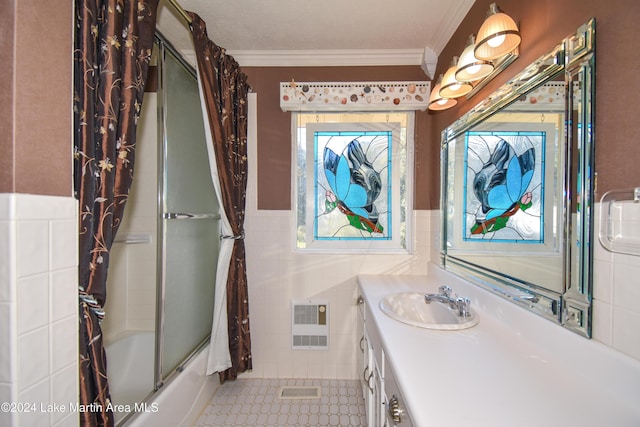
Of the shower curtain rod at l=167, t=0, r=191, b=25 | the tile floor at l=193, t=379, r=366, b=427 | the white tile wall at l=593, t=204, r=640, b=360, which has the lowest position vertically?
the tile floor at l=193, t=379, r=366, b=427

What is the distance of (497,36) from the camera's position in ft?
3.64

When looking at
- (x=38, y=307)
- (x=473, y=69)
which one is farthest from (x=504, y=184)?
(x=38, y=307)

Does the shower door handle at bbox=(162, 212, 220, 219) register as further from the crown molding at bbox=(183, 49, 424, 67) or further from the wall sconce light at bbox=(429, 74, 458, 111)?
the wall sconce light at bbox=(429, 74, 458, 111)

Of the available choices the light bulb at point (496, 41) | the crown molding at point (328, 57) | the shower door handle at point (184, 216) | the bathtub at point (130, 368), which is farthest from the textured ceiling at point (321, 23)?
the bathtub at point (130, 368)

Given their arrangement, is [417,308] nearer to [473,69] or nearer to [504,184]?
[504,184]

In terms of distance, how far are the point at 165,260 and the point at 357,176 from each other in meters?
1.44

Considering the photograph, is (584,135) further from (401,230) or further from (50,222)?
(50,222)

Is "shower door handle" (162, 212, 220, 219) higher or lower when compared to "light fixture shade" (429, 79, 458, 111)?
lower

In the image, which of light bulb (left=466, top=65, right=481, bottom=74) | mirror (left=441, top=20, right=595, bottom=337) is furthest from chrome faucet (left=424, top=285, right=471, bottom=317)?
light bulb (left=466, top=65, right=481, bottom=74)

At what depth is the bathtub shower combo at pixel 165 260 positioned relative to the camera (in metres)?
1.55

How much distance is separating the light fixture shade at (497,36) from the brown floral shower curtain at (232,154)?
1415 mm

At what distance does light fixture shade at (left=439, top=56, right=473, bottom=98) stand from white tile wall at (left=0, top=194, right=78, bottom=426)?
1712 mm

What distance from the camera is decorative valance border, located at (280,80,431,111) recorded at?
2025mm

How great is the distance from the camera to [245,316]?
6.42ft
